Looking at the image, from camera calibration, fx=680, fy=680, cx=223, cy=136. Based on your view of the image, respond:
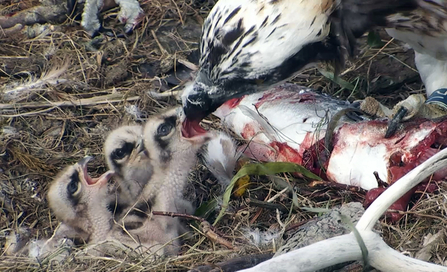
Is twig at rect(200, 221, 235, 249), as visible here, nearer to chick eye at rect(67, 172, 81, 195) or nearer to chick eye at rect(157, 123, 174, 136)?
chick eye at rect(157, 123, 174, 136)

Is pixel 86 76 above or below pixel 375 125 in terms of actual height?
below

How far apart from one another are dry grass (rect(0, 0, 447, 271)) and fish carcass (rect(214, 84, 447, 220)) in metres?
0.11

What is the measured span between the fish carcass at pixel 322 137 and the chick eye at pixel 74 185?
2.50ft

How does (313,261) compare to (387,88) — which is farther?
(387,88)

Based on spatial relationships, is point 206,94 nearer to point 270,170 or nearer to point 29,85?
point 270,170

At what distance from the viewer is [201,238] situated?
2615mm

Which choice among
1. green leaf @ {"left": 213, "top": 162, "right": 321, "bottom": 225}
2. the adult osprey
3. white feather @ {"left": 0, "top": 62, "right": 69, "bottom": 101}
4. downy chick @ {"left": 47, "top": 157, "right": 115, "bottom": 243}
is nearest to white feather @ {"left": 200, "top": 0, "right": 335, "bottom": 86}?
the adult osprey

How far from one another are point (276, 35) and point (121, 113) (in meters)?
1.13

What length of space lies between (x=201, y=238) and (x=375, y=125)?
856 mm

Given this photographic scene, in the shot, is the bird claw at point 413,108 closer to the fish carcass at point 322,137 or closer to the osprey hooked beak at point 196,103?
the fish carcass at point 322,137

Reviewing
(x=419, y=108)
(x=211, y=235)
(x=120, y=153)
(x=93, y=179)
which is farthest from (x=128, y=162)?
(x=419, y=108)

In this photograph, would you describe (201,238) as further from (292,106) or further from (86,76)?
(86,76)

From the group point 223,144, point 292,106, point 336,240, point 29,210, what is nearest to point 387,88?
point 292,106

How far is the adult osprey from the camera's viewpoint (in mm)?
2443
